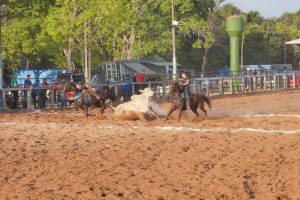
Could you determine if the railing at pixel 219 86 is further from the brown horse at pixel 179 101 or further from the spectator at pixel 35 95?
the brown horse at pixel 179 101

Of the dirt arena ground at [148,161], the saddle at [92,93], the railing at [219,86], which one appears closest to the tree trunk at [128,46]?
the railing at [219,86]

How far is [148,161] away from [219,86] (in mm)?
26006

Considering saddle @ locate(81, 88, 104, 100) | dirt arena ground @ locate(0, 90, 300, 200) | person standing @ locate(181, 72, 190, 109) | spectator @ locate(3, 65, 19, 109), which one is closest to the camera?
dirt arena ground @ locate(0, 90, 300, 200)

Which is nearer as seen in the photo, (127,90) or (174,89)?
(174,89)

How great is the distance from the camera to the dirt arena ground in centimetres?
978

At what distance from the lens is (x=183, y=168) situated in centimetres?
1148

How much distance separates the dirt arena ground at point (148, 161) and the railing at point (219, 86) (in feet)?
28.6

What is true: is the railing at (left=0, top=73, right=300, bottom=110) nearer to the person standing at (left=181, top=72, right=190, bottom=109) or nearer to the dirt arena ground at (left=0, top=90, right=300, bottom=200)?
the person standing at (left=181, top=72, right=190, bottom=109)

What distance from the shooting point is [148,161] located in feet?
39.1

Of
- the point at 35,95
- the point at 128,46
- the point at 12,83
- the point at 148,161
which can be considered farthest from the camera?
the point at 128,46

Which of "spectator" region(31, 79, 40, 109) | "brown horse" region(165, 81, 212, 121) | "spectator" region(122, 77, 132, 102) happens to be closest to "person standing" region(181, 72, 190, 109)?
"brown horse" region(165, 81, 212, 121)

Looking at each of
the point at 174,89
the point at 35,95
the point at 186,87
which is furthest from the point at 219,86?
the point at 174,89

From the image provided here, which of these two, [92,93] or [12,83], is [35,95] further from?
[92,93]

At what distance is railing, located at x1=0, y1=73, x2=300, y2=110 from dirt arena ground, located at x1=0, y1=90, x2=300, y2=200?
28.6ft
